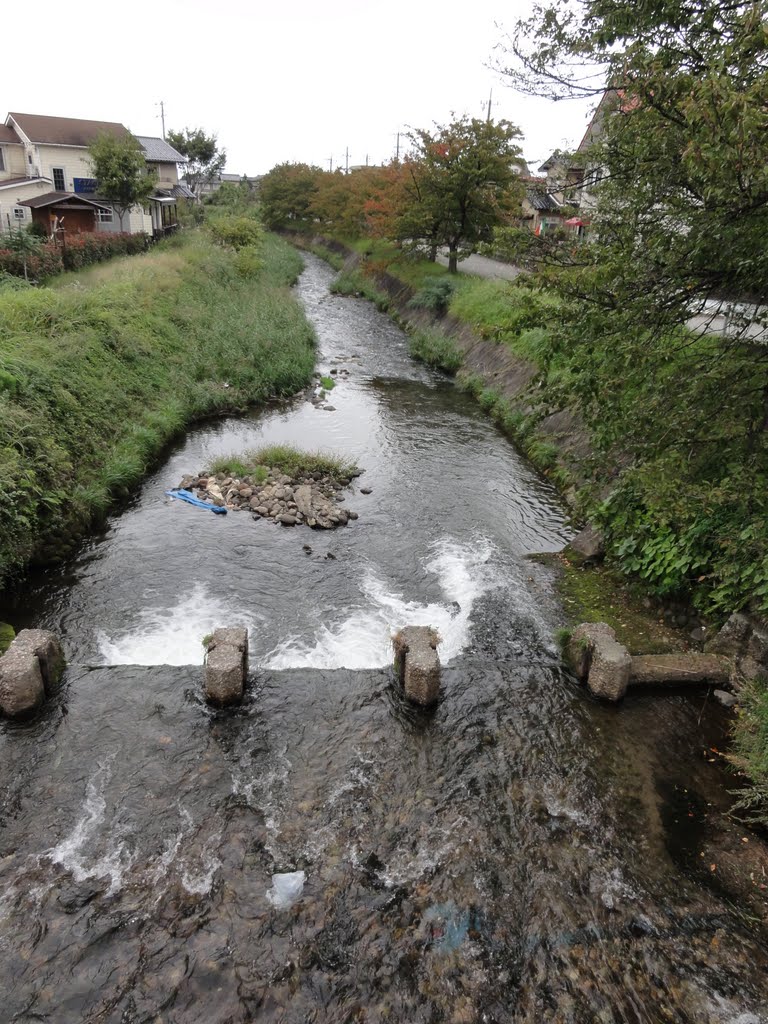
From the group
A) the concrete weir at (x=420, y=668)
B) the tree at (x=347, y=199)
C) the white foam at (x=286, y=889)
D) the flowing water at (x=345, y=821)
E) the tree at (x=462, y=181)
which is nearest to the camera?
the flowing water at (x=345, y=821)

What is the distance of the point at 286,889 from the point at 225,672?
258cm

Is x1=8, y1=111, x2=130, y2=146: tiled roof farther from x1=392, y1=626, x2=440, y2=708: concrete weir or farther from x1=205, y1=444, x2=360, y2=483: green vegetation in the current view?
x1=392, y1=626, x2=440, y2=708: concrete weir

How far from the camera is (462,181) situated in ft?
94.2

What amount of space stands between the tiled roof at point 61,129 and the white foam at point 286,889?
45.7 m

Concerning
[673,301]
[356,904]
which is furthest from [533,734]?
[673,301]

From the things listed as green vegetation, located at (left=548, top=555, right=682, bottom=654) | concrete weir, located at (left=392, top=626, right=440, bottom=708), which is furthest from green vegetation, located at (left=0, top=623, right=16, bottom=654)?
green vegetation, located at (left=548, top=555, right=682, bottom=654)

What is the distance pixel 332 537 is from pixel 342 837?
6.68m

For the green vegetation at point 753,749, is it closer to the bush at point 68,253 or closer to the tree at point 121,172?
the bush at point 68,253

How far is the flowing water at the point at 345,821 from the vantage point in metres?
4.74

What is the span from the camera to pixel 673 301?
23.3 feet

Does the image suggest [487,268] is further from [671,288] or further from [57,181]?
[671,288]

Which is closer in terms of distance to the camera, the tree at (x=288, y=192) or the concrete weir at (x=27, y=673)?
the concrete weir at (x=27, y=673)

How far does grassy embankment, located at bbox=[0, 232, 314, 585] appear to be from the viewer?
1052 centimetres

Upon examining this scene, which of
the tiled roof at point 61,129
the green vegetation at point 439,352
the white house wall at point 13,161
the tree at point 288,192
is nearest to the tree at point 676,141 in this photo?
the green vegetation at point 439,352
